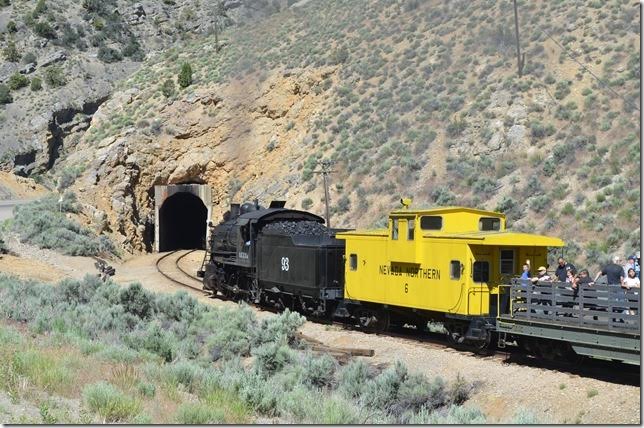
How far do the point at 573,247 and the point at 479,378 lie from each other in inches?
505

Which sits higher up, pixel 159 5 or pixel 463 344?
pixel 159 5

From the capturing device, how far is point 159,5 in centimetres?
8525

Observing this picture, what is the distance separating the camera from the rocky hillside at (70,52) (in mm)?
61969

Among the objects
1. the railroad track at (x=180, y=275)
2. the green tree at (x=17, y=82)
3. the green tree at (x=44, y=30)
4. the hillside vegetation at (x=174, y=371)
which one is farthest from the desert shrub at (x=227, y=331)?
the green tree at (x=44, y=30)

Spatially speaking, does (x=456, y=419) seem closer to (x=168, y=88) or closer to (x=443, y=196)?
(x=443, y=196)

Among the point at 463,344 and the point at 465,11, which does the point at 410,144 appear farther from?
the point at 463,344

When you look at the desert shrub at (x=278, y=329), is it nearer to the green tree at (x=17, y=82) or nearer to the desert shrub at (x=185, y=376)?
the desert shrub at (x=185, y=376)

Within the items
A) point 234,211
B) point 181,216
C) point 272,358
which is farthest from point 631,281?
point 181,216

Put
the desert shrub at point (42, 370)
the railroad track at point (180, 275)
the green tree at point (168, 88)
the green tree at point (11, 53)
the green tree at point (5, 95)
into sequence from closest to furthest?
the desert shrub at point (42, 370)
the railroad track at point (180, 275)
the green tree at point (168, 88)
the green tree at point (5, 95)
the green tree at point (11, 53)

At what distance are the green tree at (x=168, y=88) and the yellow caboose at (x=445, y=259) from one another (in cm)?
3807

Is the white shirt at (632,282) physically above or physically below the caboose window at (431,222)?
below

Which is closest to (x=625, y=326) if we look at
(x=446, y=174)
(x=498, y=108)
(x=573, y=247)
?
(x=573, y=247)

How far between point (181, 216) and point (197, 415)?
1865 inches

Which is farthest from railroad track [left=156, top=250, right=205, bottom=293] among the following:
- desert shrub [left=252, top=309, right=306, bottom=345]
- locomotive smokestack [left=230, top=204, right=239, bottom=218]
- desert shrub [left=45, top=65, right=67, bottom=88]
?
desert shrub [left=45, top=65, right=67, bottom=88]
